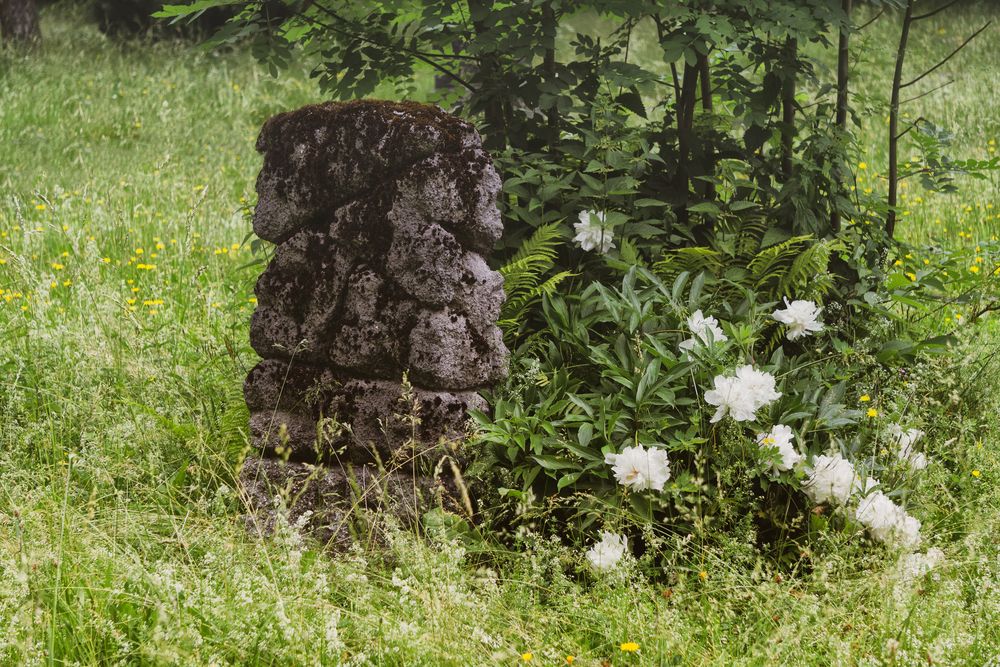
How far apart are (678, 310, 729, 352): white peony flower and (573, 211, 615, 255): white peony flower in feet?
1.61

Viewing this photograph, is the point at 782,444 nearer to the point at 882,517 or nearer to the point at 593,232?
the point at 882,517

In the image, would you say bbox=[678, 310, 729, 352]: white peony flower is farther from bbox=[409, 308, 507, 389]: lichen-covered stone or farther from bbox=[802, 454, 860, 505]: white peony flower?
bbox=[409, 308, 507, 389]: lichen-covered stone

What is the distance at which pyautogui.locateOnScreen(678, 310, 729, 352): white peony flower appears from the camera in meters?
3.14

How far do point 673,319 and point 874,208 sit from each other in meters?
1.17

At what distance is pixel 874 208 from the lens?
12.9 ft

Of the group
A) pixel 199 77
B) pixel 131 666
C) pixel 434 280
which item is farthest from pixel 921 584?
pixel 199 77

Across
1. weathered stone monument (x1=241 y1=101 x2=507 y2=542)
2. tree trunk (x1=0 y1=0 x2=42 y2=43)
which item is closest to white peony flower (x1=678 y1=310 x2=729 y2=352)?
weathered stone monument (x1=241 y1=101 x2=507 y2=542)

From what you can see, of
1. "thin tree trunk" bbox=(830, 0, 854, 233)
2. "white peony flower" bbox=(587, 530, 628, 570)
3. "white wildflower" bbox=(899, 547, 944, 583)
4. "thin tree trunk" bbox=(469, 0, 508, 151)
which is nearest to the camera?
"white wildflower" bbox=(899, 547, 944, 583)

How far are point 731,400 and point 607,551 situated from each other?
0.60 metres

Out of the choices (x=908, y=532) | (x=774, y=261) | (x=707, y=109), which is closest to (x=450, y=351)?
(x=774, y=261)

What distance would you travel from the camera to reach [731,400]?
2883 millimetres

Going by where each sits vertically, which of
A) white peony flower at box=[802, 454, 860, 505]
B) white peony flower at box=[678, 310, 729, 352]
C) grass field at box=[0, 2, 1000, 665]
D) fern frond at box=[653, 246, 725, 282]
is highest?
fern frond at box=[653, 246, 725, 282]

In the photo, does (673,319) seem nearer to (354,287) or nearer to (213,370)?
(354,287)

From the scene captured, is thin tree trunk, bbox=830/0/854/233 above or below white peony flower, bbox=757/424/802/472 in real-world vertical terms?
above
